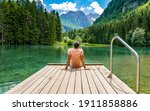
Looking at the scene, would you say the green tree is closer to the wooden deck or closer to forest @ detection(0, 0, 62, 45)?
forest @ detection(0, 0, 62, 45)

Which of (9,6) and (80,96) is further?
(9,6)

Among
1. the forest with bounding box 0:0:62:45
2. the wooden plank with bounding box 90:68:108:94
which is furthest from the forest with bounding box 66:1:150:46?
the wooden plank with bounding box 90:68:108:94

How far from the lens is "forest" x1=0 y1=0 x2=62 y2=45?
280ft

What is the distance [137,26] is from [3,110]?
109 metres

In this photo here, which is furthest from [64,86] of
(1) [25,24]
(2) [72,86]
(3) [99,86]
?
(1) [25,24]

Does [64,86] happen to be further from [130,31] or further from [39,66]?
[130,31]

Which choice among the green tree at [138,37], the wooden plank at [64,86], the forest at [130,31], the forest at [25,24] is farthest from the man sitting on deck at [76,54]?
the green tree at [138,37]

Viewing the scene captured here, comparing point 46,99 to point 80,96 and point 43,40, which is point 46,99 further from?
point 43,40

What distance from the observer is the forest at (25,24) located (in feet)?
280

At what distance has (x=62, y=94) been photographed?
736 cm

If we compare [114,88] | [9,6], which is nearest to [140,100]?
[114,88]

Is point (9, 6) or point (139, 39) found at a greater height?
point (9, 6)

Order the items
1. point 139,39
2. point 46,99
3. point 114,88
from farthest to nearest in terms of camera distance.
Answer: point 139,39 → point 114,88 → point 46,99

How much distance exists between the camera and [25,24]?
297 feet
